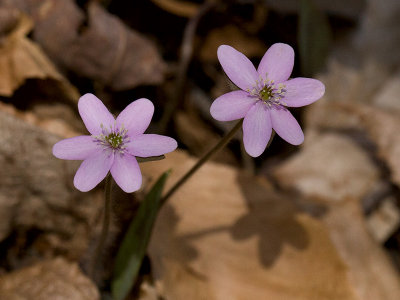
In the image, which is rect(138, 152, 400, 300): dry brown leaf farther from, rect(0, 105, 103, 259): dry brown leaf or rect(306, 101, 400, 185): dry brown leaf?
rect(306, 101, 400, 185): dry brown leaf

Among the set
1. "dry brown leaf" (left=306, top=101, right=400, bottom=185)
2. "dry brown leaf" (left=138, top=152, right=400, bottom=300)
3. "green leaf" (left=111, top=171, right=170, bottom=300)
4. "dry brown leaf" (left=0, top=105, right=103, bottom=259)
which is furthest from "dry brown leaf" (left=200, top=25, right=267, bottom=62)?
→ "green leaf" (left=111, top=171, right=170, bottom=300)

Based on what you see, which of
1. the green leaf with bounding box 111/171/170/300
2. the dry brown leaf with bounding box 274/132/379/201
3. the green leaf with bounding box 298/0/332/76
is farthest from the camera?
the dry brown leaf with bounding box 274/132/379/201

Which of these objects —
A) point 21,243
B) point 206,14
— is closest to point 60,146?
point 21,243

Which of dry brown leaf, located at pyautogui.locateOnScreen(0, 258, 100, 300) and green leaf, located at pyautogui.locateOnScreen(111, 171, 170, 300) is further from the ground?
green leaf, located at pyautogui.locateOnScreen(111, 171, 170, 300)

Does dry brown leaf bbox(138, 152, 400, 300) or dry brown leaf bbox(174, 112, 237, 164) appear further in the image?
dry brown leaf bbox(174, 112, 237, 164)

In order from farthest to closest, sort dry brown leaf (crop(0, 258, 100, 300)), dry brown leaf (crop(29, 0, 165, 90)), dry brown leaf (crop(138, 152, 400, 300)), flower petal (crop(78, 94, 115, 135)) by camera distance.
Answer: dry brown leaf (crop(29, 0, 165, 90)), dry brown leaf (crop(138, 152, 400, 300)), dry brown leaf (crop(0, 258, 100, 300)), flower petal (crop(78, 94, 115, 135))

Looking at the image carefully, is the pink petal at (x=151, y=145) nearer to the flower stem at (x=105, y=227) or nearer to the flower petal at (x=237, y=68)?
the flower stem at (x=105, y=227)

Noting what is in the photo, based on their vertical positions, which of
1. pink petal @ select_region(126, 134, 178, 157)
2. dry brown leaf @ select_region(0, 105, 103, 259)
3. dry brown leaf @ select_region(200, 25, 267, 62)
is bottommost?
dry brown leaf @ select_region(0, 105, 103, 259)
